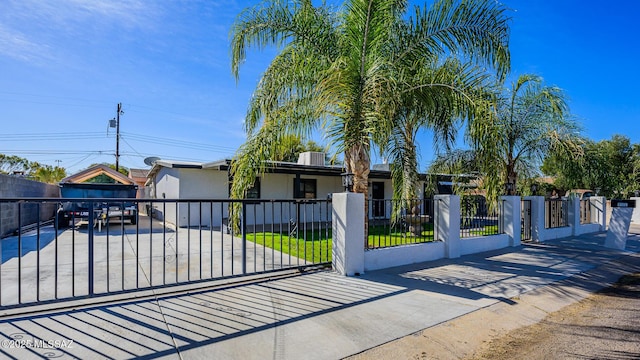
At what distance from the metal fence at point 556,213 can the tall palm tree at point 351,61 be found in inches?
270

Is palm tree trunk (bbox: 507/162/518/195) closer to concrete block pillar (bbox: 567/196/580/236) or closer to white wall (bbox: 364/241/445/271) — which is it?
concrete block pillar (bbox: 567/196/580/236)

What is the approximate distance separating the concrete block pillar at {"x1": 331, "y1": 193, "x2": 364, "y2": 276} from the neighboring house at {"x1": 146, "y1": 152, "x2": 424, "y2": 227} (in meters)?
6.29

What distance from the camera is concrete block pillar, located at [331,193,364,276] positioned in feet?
17.9

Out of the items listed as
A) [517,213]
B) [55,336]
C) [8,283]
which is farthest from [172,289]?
[517,213]

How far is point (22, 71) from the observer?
1227 centimetres

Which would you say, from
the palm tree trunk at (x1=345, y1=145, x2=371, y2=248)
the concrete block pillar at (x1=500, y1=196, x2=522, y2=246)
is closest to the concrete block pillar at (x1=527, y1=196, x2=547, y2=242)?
the concrete block pillar at (x1=500, y1=196, x2=522, y2=246)

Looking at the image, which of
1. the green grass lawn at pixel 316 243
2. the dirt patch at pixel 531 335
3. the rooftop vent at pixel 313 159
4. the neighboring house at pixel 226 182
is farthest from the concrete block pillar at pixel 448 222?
the rooftop vent at pixel 313 159

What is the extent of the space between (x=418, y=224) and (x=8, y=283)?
9.31m

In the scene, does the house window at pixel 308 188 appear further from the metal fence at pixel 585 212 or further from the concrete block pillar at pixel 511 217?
the metal fence at pixel 585 212

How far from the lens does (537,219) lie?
9984 mm

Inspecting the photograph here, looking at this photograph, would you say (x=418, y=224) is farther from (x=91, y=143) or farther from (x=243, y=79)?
(x=91, y=143)

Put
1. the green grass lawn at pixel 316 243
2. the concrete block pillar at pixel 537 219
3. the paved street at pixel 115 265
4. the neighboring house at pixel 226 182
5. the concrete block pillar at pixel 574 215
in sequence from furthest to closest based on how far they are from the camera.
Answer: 1. the neighboring house at pixel 226 182
2. the concrete block pillar at pixel 574 215
3. the concrete block pillar at pixel 537 219
4. the green grass lawn at pixel 316 243
5. the paved street at pixel 115 265

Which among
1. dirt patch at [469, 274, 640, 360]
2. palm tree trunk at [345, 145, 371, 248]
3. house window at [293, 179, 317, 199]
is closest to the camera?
dirt patch at [469, 274, 640, 360]

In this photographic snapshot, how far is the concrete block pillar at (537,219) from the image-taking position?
Answer: 996 centimetres
